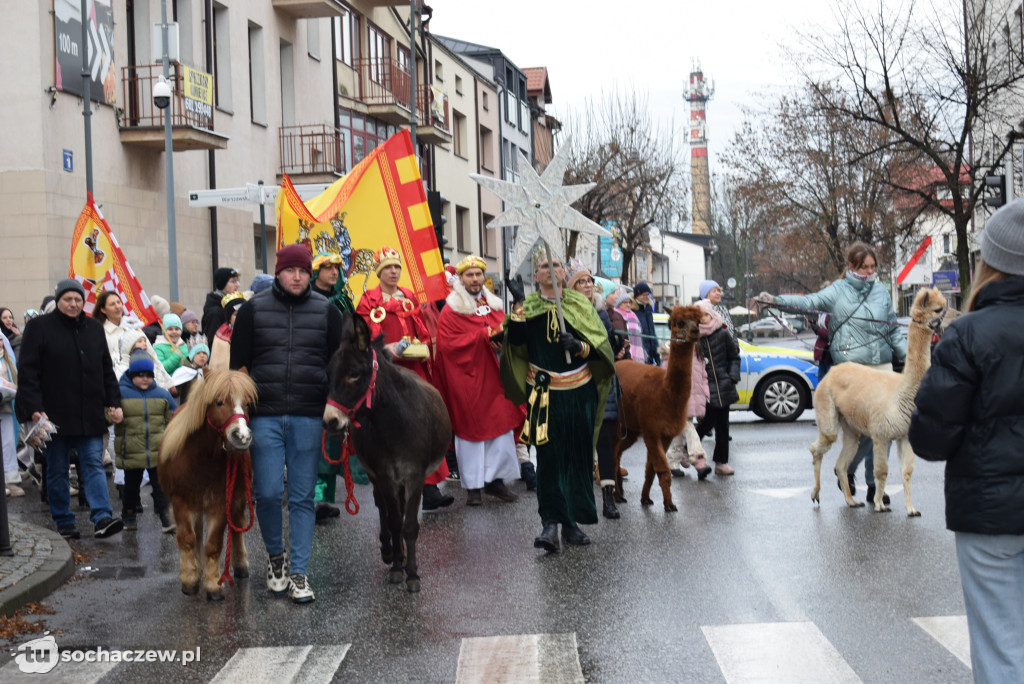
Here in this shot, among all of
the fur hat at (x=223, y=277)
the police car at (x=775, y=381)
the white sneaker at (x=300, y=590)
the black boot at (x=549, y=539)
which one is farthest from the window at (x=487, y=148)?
the white sneaker at (x=300, y=590)

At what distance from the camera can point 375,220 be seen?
42.5ft

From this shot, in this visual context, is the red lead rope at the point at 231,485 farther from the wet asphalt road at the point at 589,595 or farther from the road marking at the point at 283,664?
the road marking at the point at 283,664

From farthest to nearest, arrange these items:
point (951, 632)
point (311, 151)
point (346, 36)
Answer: point (346, 36) → point (311, 151) → point (951, 632)

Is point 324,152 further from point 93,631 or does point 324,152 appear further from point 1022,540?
point 1022,540

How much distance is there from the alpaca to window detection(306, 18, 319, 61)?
23102mm

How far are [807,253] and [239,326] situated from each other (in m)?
44.9

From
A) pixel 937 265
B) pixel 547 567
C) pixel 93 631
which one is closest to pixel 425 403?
pixel 547 567

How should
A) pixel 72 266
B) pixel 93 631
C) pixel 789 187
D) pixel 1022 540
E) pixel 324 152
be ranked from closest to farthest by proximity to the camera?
pixel 1022 540, pixel 93 631, pixel 72 266, pixel 324 152, pixel 789 187

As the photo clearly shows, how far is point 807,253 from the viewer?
1977 inches

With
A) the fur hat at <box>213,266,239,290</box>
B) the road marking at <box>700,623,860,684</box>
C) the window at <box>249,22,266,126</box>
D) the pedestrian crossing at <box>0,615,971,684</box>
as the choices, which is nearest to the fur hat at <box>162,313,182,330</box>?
the fur hat at <box>213,266,239,290</box>

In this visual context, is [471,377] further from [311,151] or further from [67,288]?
[311,151]

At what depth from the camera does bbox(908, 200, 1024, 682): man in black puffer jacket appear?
3.94 metres

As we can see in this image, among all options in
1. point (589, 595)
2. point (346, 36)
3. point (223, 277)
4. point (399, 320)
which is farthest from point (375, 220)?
point (346, 36)

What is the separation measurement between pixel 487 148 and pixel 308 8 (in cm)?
2569
